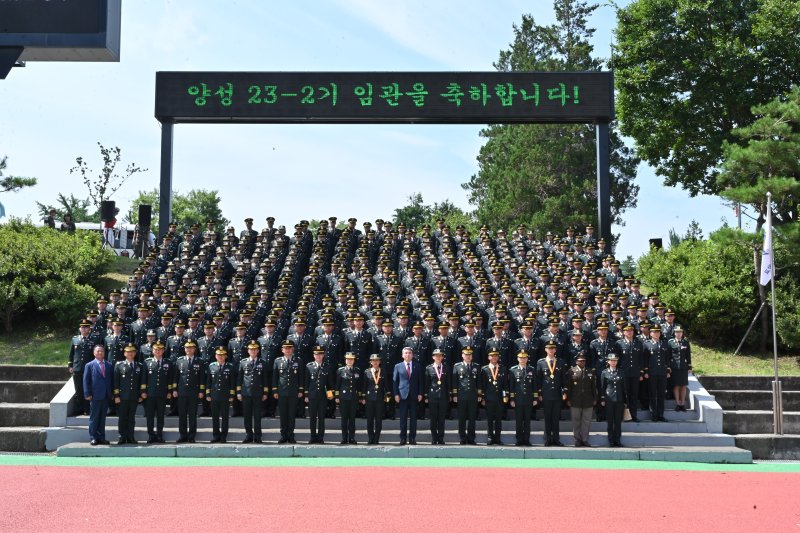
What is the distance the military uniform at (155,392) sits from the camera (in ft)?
33.9

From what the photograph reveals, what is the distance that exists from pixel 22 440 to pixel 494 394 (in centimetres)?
613

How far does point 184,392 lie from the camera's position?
1034 cm

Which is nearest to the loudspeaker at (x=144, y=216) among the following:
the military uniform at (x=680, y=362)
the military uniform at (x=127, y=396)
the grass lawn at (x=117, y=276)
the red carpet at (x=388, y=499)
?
the grass lawn at (x=117, y=276)

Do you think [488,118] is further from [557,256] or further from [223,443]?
[223,443]

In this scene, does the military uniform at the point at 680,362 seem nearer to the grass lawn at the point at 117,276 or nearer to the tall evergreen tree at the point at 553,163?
the grass lawn at the point at 117,276

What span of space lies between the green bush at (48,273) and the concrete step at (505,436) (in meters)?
6.69

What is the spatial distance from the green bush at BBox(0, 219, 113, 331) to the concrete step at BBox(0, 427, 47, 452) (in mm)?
6613

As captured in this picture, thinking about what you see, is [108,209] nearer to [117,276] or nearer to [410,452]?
[117,276]

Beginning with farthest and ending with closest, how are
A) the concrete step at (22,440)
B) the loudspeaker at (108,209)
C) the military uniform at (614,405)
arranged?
1. the loudspeaker at (108,209)
2. the concrete step at (22,440)
3. the military uniform at (614,405)

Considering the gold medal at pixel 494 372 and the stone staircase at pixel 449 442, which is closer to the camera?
the stone staircase at pixel 449 442

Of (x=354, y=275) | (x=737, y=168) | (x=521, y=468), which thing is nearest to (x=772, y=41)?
(x=737, y=168)

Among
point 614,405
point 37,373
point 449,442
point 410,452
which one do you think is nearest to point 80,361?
point 37,373

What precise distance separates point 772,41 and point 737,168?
6.26 metres

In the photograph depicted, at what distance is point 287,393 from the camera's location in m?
10.3
